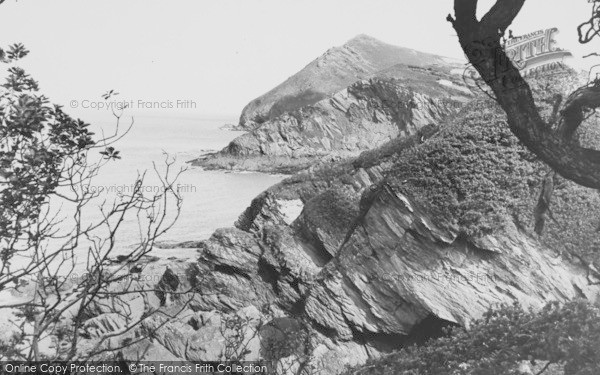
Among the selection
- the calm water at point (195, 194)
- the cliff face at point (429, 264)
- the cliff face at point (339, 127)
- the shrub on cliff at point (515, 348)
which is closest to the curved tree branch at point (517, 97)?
the shrub on cliff at point (515, 348)

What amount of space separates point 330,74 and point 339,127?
65.8 meters

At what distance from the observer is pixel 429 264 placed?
1392 centimetres

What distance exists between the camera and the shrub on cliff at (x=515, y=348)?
28.8ft

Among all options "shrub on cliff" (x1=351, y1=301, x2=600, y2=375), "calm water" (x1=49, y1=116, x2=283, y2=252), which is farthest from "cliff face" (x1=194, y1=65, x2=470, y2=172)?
"shrub on cliff" (x1=351, y1=301, x2=600, y2=375)

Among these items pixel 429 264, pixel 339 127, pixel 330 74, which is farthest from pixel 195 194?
pixel 330 74

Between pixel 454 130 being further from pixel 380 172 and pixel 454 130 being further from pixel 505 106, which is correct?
pixel 505 106

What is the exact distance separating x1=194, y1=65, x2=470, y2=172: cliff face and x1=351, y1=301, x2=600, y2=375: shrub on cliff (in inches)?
2069

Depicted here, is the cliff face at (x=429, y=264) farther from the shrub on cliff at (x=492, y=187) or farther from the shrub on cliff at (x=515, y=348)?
the shrub on cliff at (x=515, y=348)

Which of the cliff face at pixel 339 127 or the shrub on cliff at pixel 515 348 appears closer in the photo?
the shrub on cliff at pixel 515 348

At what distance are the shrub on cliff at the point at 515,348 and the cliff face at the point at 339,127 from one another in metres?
52.6

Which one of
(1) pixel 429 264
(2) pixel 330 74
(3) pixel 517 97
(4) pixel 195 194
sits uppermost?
(2) pixel 330 74

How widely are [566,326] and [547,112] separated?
7390mm

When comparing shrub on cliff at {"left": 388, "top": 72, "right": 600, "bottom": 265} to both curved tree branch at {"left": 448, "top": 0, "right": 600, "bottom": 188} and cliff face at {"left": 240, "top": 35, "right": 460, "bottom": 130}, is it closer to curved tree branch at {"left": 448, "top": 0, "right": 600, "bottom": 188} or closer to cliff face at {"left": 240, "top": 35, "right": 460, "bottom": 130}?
curved tree branch at {"left": 448, "top": 0, "right": 600, "bottom": 188}

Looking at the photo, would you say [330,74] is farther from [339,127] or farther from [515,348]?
[515,348]
